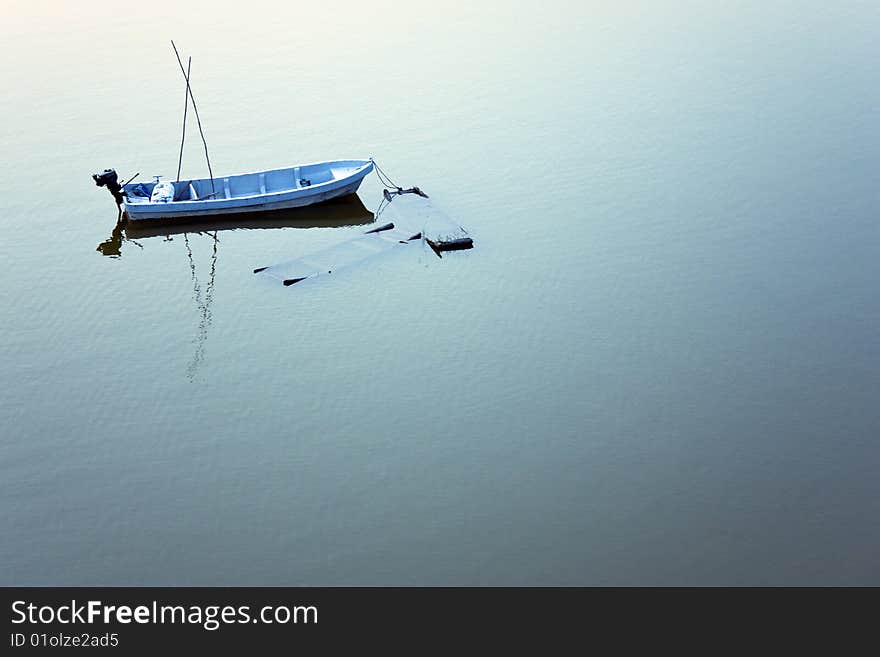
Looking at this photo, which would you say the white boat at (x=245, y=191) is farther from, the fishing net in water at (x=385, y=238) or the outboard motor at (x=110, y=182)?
the fishing net in water at (x=385, y=238)

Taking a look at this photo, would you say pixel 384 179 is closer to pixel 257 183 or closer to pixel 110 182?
pixel 257 183

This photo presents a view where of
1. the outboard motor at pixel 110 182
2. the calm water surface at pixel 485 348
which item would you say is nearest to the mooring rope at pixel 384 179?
the calm water surface at pixel 485 348

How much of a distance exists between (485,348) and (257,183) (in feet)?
28.0

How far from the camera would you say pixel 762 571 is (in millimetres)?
12703

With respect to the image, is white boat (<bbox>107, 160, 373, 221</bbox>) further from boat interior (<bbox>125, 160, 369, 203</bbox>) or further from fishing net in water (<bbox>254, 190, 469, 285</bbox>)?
fishing net in water (<bbox>254, 190, 469, 285</bbox>)

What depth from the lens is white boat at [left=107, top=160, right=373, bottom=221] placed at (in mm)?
22422

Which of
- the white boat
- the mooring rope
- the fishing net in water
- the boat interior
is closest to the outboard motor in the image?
the white boat

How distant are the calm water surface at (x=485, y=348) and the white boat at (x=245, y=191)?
611 mm

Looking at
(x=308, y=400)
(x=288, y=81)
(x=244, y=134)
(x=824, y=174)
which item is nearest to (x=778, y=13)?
(x=824, y=174)

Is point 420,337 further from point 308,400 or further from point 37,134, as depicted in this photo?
point 37,134

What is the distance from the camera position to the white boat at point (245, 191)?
22422 mm

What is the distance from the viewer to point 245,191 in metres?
23.3

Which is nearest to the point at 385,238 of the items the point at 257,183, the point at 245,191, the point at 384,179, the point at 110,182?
the point at 384,179
